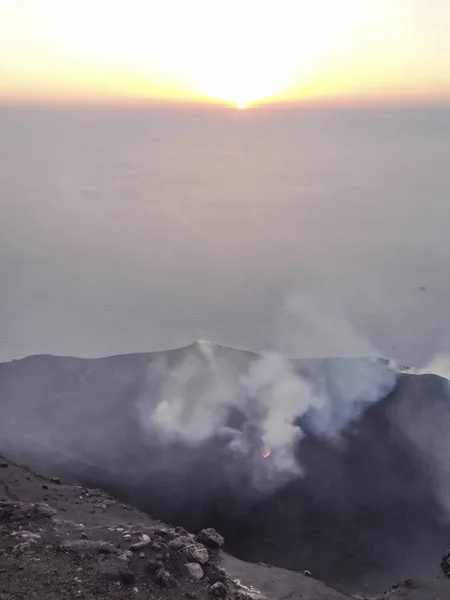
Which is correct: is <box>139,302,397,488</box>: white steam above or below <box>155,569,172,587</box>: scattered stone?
above

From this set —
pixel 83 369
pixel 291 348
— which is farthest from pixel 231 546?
pixel 291 348

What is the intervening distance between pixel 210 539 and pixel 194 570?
8.06ft

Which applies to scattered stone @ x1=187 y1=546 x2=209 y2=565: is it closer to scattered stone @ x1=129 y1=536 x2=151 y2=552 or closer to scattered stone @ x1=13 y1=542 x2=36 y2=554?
scattered stone @ x1=129 y1=536 x2=151 y2=552

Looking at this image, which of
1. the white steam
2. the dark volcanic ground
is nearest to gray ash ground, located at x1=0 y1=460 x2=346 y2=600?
the dark volcanic ground

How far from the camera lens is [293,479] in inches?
842

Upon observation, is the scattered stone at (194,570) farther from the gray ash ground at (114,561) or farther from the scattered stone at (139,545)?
the scattered stone at (139,545)

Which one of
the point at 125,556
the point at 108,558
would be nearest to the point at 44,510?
the point at 108,558

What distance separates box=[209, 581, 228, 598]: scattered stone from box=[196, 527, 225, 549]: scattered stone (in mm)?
2642

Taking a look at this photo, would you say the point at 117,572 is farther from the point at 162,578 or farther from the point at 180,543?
the point at 180,543

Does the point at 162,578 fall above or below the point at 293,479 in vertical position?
below

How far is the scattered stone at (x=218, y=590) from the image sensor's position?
15.0 meters

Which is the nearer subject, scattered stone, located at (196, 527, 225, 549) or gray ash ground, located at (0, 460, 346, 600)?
gray ash ground, located at (0, 460, 346, 600)

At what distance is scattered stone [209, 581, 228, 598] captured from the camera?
589 inches

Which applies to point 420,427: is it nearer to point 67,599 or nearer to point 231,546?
point 231,546
